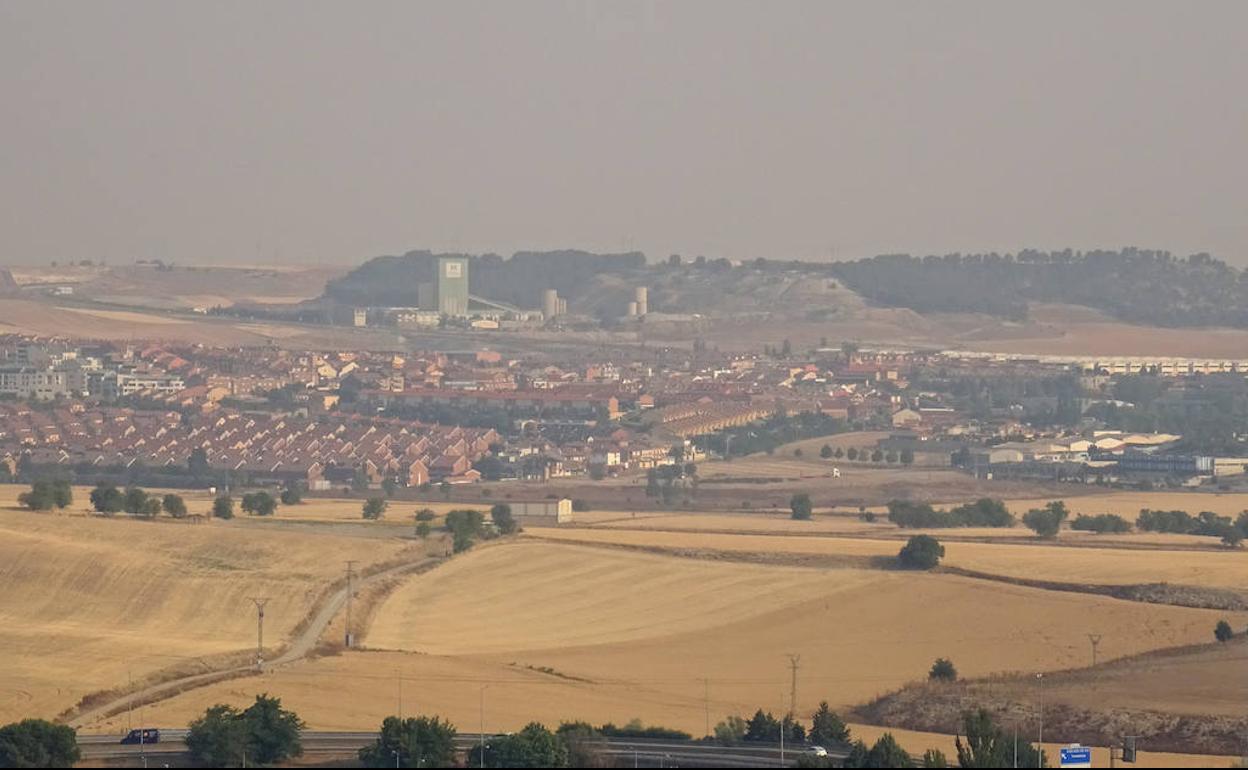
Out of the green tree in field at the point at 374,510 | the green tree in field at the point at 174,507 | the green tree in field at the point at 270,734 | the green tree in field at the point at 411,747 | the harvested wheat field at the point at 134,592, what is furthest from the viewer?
the green tree in field at the point at 374,510

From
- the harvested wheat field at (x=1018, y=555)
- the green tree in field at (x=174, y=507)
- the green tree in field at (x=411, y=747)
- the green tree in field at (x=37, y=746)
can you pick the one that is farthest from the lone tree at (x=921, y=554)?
the green tree in field at (x=37, y=746)

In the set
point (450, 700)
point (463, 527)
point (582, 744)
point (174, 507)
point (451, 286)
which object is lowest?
point (450, 700)

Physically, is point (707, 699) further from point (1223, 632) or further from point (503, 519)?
point (503, 519)

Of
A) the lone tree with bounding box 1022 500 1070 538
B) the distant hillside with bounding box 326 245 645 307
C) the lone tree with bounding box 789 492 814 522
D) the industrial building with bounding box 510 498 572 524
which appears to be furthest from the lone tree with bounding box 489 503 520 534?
the distant hillside with bounding box 326 245 645 307

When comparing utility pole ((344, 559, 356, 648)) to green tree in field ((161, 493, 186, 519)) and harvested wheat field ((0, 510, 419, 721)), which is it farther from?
green tree in field ((161, 493, 186, 519))

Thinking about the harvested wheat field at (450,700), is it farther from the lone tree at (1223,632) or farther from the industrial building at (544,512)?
the industrial building at (544,512)

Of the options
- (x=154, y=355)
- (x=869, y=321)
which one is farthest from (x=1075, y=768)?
(x=869, y=321)

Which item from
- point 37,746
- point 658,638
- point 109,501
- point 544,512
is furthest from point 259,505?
point 37,746
